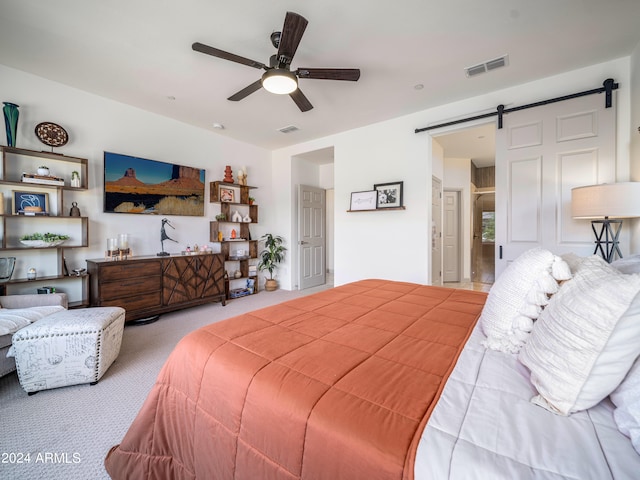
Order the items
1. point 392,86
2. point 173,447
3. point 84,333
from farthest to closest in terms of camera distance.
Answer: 1. point 392,86
2. point 84,333
3. point 173,447

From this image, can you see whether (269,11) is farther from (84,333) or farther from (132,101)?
(84,333)

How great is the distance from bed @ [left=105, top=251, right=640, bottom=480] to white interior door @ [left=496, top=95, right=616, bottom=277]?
7.19 ft

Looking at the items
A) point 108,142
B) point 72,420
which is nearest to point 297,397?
point 72,420

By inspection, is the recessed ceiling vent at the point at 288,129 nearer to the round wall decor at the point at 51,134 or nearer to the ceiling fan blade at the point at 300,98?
the ceiling fan blade at the point at 300,98

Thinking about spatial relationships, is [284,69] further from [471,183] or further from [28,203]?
[471,183]

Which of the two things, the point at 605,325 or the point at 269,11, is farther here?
the point at 269,11

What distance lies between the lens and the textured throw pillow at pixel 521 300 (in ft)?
3.43

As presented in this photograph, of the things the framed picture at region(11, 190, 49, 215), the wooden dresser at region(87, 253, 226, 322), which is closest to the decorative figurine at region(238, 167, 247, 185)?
the wooden dresser at region(87, 253, 226, 322)

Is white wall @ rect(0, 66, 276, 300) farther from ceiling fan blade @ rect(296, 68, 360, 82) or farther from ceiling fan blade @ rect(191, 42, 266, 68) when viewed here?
ceiling fan blade @ rect(296, 68, 360, 82)

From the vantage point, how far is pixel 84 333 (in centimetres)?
202

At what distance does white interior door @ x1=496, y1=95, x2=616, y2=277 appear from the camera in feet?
8.92

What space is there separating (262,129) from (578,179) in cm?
416

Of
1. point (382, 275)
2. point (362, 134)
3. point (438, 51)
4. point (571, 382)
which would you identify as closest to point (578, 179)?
point (438, 51)

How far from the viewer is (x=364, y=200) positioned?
4.33 m
